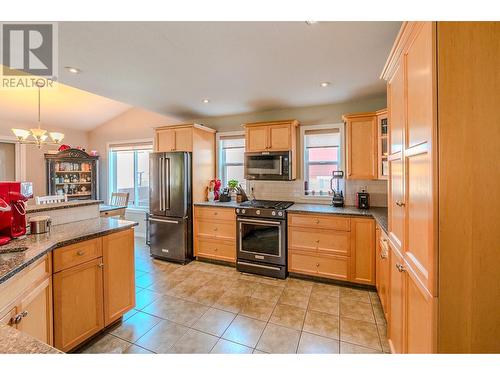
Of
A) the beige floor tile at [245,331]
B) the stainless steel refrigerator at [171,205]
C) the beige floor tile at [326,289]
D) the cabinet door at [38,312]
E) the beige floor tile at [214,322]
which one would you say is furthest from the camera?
the stainless steel refrigerator at [171,205]

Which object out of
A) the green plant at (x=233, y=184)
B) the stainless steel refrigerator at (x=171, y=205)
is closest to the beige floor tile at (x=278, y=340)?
the stainless steel refrigerator at (x=171, y=205)

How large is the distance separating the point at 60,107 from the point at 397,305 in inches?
250

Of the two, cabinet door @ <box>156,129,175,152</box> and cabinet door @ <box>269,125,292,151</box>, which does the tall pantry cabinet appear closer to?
cabinet door @ <box>269,125,292,151</box>

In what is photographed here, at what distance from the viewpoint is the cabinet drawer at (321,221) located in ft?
9.35

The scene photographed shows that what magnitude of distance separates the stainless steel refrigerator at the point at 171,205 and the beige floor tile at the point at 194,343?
5.61 ft

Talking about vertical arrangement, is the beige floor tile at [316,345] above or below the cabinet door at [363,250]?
below

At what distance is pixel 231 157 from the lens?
14.1 feet

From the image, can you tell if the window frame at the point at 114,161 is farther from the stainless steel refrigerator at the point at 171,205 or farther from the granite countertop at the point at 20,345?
the granite countertop at the point at 20,345

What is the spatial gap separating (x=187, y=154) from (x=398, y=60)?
293 cm

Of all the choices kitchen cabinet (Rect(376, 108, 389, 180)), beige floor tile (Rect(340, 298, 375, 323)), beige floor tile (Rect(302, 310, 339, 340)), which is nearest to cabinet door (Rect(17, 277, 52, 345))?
beige floor tile (Rect(302, 310, 339, 340))

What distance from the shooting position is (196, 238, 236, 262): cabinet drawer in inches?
138

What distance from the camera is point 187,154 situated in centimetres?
361

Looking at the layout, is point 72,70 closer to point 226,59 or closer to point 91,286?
point 226,59
